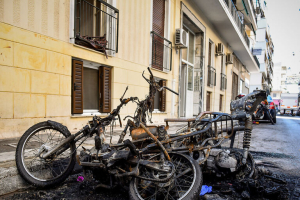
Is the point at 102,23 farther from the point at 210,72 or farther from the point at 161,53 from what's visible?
the point at 210,72

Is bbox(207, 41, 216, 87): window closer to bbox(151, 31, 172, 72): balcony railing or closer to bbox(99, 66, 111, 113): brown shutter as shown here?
bbox(151, 31, 172, 72): balcony railing

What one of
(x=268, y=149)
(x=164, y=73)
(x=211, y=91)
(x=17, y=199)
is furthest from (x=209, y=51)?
(x=17, y=199)

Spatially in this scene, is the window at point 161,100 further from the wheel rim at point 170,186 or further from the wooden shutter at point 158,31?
the wheel rim at point 170,186

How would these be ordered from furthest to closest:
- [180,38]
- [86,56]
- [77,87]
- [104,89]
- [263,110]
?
1. [180,38]
2. [263,110]
3. [104,89]
4. [86,56]
5. [77,87]

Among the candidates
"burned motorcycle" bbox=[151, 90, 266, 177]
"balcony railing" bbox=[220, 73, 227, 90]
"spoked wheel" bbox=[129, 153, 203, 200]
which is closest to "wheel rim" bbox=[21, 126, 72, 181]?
"spoked wheel" bbox=[129, 153, 203, 200]

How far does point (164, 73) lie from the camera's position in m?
9.35

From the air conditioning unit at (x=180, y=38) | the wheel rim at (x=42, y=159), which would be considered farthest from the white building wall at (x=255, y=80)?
the wheel rim at (x=42, y=159)

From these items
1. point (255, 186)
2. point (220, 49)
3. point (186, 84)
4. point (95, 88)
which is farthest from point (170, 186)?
point (220, 49)

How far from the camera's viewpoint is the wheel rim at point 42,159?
2557 mm

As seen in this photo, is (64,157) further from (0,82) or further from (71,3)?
(71,3)

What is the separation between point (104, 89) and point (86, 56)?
1182 millimetres

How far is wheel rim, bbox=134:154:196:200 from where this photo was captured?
2.08 meters

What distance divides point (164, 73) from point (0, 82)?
21.3ft

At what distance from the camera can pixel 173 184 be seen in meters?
2.14
